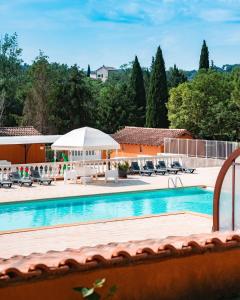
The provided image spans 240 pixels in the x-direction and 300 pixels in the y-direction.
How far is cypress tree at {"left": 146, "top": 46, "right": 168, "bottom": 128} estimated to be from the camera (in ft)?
157

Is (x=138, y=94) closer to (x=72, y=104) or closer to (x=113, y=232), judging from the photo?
(x=72, y=104)

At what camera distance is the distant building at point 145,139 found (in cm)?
3725

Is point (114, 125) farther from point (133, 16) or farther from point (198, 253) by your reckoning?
point (198, 253)

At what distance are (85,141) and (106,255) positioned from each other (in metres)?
18.5

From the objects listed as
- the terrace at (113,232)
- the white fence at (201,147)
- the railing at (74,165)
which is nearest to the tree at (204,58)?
the white fence at (201,147)

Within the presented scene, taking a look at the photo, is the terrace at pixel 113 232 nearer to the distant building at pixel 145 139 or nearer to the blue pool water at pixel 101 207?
the blue pool water at pixel 101 207

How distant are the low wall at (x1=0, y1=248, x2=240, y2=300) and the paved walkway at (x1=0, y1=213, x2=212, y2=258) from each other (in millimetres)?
5589

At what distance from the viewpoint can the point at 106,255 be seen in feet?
21.0

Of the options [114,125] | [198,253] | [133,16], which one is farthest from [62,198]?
[133,16]

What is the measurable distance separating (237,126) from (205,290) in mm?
35117

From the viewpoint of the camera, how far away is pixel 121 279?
6445 millimetres

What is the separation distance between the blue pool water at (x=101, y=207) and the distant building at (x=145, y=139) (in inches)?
537

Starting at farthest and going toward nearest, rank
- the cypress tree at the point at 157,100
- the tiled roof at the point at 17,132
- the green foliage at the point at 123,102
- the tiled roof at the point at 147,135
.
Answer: the cypress tree at the point at 157,100 < the green foliage at the point at 123,102 < the tiled roof at the point at 147,135 < the tiled roof at the point at 17,132

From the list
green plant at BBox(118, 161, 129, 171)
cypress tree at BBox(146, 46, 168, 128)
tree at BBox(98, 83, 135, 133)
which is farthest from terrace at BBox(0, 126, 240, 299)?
tree at BBox(98, 83, 135, 133)
